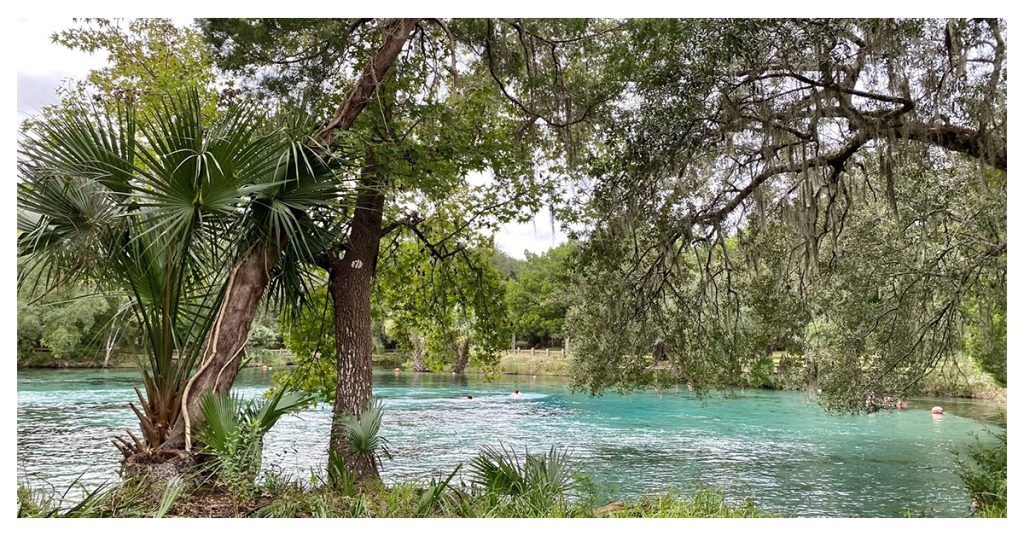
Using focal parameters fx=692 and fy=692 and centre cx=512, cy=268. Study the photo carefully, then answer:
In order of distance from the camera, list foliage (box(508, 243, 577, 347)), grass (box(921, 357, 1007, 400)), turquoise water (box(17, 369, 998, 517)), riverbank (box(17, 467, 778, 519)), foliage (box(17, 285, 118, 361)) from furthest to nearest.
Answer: foliage (box(508, 243, 577, 347)) → foliage (box(17, 285, 118, 361)) → grass (box(921, 357, 1007, 400)) → turquoise water (box(17, 369, 998, 517)) → riverbank (box(17, 467, 778, 519))

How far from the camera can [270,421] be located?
142 inches

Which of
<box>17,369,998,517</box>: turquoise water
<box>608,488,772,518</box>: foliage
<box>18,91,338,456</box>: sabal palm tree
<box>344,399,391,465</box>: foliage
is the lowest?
<box>17,369,998,517</box>: turquoise water

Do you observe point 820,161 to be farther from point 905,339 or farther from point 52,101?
point 52,101

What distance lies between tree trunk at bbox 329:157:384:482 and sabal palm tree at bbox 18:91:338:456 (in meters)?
0.95

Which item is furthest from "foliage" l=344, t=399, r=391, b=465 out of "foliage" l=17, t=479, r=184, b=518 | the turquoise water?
"foliage" l=17, t=479, r=184, b=518

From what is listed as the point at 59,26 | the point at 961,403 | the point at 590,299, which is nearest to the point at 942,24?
the point at 590,299

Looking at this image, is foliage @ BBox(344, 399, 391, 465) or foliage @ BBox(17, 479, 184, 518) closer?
foliage @ BBox(17, 479, 184, 518)

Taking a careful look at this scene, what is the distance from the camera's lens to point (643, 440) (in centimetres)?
1063

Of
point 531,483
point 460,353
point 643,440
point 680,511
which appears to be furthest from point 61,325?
point 680,511

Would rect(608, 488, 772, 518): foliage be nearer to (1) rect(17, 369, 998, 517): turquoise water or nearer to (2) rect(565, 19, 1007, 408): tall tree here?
(1) rect(17, 369, 998, 517): turquoise water

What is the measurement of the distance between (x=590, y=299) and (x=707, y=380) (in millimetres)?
1412

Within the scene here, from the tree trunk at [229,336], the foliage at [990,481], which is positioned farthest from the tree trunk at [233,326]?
the foliage at [990,481]

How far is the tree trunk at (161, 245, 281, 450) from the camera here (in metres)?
3.65

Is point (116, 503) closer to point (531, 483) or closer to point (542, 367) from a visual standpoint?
point (531, 483)
